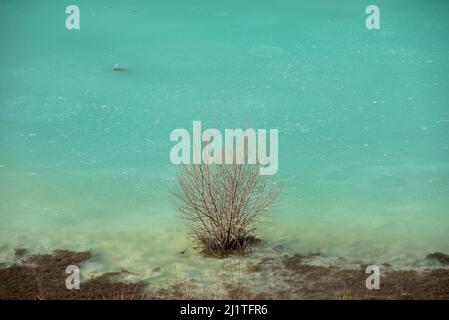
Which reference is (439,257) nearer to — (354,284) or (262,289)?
(354,284)

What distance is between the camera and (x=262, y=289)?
323 inches

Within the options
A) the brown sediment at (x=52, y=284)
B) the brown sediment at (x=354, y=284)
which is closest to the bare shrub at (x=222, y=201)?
the brown sediment at (x=354, y=284)

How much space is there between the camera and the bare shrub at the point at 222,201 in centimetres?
951

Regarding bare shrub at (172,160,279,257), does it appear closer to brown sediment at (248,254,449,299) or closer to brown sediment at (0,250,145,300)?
brown sediment at (248,254,449,299)

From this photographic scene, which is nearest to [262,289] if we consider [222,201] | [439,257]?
[222,201]

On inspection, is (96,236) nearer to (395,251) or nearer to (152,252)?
(152,252)

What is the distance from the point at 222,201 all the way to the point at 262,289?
184 centimetres

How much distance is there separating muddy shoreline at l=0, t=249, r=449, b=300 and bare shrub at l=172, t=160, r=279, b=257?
716 mm

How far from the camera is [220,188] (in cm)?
954

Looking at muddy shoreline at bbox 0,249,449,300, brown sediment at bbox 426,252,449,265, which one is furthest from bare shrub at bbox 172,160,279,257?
brown sediment at bbox 426,252,449,265

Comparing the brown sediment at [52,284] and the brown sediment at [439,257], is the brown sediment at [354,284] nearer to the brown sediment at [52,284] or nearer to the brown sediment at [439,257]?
the brown sediment at [439,257]

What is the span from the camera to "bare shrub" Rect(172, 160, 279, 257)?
9508mm

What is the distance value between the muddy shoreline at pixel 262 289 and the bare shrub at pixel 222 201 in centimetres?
72
